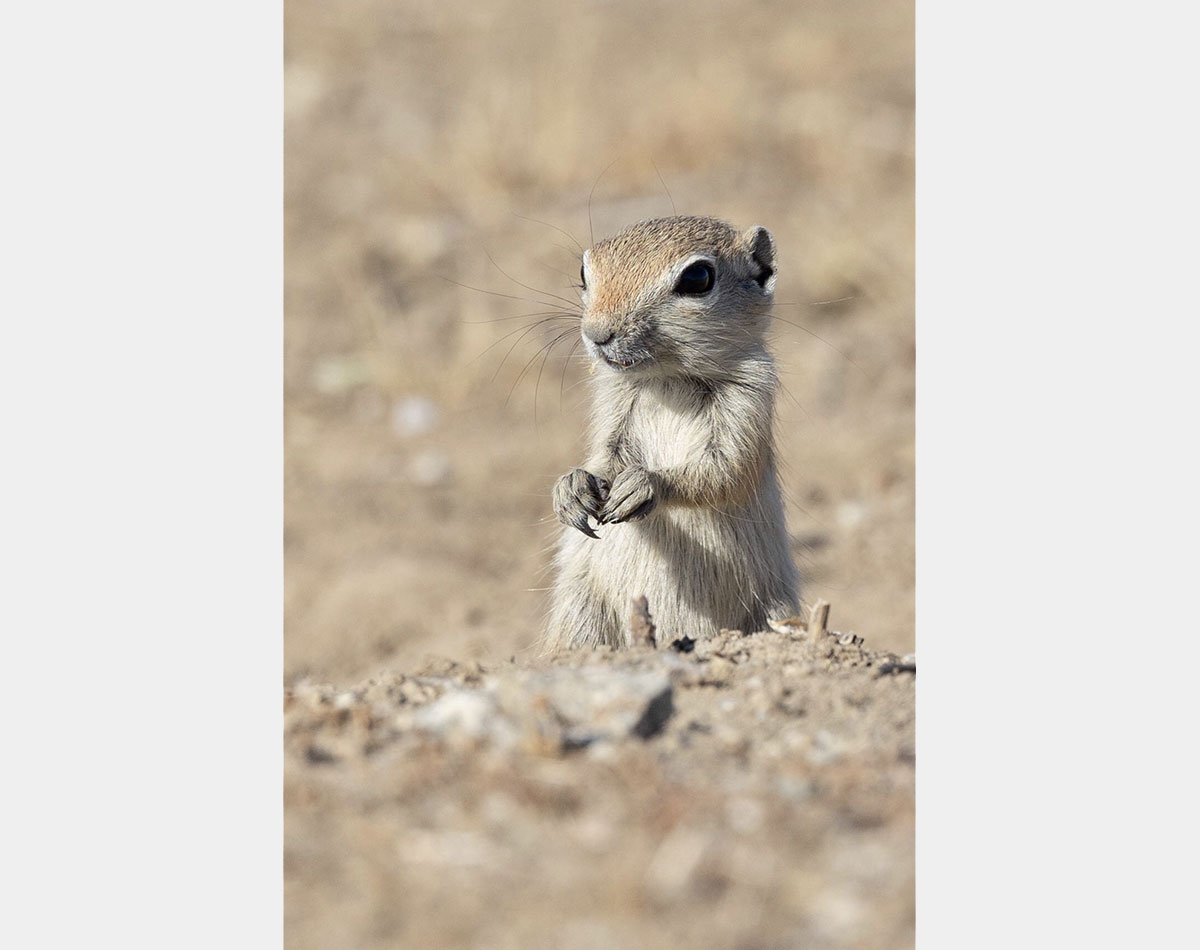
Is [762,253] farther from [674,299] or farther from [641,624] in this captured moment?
[641,624]

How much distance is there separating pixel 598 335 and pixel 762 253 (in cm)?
75

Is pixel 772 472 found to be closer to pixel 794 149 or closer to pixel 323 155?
pixel 794 149

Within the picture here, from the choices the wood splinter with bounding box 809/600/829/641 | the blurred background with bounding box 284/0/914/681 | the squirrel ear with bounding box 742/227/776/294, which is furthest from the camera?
the blurred background with bounding box 284/0/914/681

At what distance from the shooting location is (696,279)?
3822mm

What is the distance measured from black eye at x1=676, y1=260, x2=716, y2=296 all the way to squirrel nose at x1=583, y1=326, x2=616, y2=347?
26 centimetres

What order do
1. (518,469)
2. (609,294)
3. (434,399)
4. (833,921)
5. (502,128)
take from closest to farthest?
1. (833,921)
2. (609,294)
3. (518,469)
4. (434,399)
5. (502,128)

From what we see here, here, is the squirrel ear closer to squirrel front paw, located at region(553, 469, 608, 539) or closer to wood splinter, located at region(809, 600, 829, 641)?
squirrel front paw, located at region(553, 469, 608, 539)

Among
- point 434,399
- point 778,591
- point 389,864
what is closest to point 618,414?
point 778,591

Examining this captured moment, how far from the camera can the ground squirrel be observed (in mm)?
3762

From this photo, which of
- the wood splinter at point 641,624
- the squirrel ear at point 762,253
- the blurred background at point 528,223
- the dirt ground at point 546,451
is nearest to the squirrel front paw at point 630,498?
the wood splinter at point 641,624

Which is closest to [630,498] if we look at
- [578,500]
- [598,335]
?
[578,500]

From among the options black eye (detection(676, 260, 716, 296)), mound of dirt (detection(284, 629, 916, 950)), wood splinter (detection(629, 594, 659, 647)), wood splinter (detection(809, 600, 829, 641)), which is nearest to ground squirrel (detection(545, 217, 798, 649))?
black eye (detection(676, 260, 716, 296))

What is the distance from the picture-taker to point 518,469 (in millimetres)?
7219

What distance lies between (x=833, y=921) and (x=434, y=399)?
5527 mm
